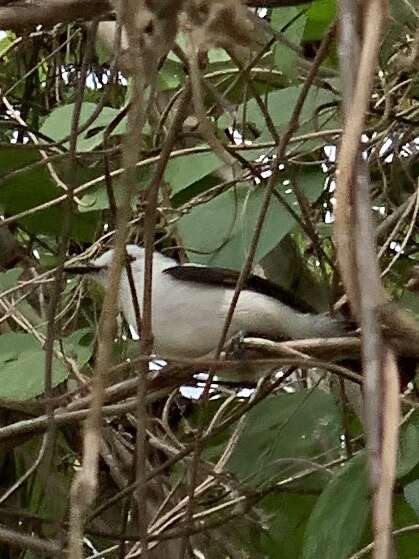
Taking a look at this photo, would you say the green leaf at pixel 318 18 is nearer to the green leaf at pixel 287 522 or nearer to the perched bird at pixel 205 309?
the perched bird at pixel 205 309

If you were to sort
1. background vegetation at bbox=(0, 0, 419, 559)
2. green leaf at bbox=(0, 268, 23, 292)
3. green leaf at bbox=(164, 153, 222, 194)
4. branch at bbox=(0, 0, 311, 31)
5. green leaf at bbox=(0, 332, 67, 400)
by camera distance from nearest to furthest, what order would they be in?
branch at bbox=(0, 0, 311, 31) → background vegetation at bbox=(0, 0, 419, 559) → green leaf at bbox=(0, 332, 67, 400) → green leaf at bbox=(164, 153, 222, 194) → green leaf at bbox=(0, 268, 23, 292)

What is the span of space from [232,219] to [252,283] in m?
0.33

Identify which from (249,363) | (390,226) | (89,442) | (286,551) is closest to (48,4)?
(249,363)

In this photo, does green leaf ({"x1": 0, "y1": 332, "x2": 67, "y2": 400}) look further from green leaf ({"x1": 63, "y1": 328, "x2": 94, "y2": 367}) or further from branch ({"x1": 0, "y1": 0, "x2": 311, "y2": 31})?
branch ({"x1": 0, "y1": 0, "x2": 311, "y2": 31})

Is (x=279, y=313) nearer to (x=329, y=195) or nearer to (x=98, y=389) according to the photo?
(x=329, y=195)

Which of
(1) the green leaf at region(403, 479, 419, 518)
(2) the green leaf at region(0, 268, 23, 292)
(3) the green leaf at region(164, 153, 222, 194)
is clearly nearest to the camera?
(1) the green leaf at region(403, 479, 419, 518)

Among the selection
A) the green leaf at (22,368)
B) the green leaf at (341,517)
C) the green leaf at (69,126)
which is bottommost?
the green leaf at (341,517)

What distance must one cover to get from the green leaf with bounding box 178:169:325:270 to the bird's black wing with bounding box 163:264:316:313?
122 mm

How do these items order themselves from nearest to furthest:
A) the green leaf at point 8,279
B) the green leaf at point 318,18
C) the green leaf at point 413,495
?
the green leaf at point 413,495 → the green leaf at point 318,18 → the green leaf at point 8,279

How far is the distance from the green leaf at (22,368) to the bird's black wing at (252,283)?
1.06ft

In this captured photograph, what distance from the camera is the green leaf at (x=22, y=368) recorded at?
1250 mm

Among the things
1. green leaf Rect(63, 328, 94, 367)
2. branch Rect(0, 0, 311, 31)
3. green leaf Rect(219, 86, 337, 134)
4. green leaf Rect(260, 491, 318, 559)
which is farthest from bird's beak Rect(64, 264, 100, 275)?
branch Rect(0, 0, 311, 31)

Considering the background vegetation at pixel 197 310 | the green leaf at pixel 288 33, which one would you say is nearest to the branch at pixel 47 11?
the background vegetation at pixel 197 310

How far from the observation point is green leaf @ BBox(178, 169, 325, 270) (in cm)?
142
